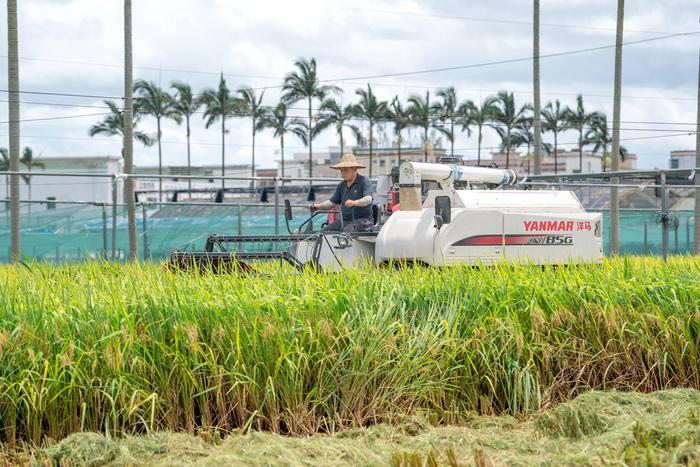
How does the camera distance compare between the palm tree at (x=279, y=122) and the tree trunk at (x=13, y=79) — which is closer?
the tree trunk at (x=13, y=79)

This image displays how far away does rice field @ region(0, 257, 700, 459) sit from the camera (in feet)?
22.8

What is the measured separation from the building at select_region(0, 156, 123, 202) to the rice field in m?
49.4

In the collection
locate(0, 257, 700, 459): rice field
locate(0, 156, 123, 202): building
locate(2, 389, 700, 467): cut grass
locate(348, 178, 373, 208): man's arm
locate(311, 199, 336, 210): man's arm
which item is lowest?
locate(2, 389, 700, 467): cut grass

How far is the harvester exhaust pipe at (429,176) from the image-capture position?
1294cm

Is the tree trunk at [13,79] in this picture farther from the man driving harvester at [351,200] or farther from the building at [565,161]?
the building at [565,161]

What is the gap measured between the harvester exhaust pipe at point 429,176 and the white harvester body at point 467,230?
0.04 feet

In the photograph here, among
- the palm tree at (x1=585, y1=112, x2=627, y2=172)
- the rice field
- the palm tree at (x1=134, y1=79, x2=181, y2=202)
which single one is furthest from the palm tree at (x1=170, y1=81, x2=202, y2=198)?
the rice field

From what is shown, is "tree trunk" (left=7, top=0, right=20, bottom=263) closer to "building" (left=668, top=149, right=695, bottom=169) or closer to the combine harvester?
the combine harvester

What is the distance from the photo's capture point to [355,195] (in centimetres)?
1306

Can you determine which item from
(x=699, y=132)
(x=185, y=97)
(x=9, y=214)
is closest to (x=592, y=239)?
(x=9, y=214)

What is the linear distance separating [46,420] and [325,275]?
9.41 ft

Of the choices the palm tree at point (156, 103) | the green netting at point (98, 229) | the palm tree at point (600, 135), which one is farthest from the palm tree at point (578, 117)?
the green netting at point (98, 229)

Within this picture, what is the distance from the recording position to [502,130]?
223 feet

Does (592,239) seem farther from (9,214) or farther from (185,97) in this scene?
(185,97)
